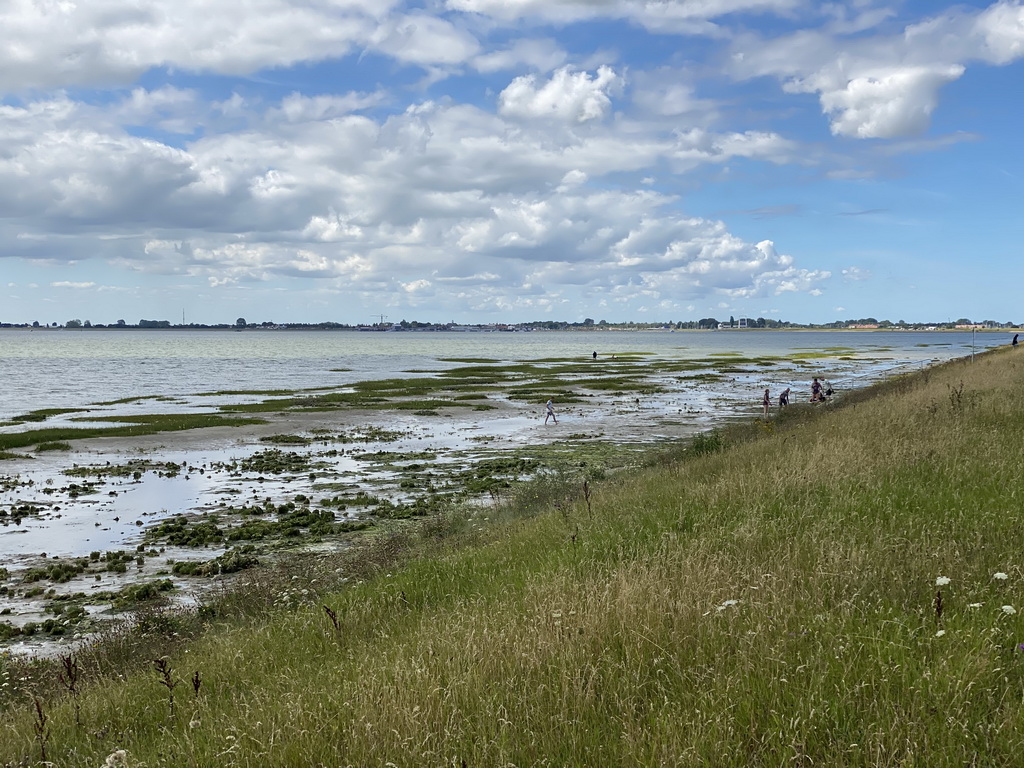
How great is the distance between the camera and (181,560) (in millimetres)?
16562

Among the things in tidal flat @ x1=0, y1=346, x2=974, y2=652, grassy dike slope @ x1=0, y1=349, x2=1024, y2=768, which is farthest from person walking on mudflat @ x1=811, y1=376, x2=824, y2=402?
grassy dike slope @ x1=0, y1=349, x2=1024, y2=768

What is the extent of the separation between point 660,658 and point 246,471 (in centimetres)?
2535

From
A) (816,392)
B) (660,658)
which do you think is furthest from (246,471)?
(816,392)

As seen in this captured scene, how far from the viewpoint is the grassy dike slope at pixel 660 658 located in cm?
416

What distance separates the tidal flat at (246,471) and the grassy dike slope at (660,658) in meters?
6.50

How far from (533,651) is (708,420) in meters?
35.9

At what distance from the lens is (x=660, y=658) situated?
5074 millimetres

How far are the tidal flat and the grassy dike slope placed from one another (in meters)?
6.50

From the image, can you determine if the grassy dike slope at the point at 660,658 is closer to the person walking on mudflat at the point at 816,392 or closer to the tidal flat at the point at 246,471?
the tidal flat at the point at 246,471

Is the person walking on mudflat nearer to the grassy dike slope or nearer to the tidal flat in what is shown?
the tidal flat

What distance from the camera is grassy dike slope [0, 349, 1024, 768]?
4.16 m

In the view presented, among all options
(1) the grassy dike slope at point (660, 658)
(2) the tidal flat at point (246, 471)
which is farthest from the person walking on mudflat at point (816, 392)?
(1) the grassy dike slope at point (660, 658)

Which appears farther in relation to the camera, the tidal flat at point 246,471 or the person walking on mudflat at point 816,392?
the person walking on mudflat at point 816,392

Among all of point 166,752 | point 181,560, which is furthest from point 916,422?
point 181,560
